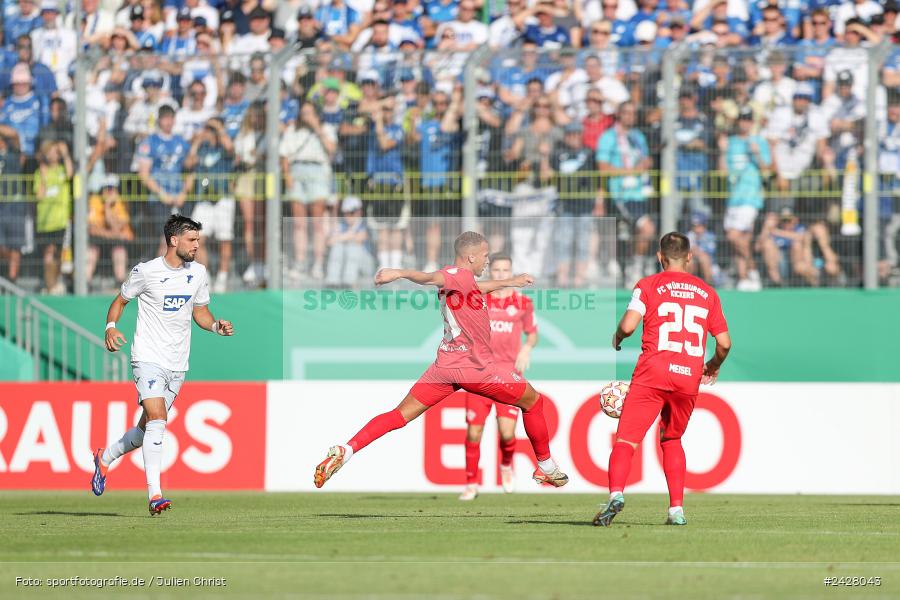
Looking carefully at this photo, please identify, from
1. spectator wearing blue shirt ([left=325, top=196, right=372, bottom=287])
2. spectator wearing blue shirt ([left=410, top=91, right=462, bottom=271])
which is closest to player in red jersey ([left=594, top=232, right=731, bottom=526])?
spectator wearing blue shirt ([left=410, top=91, right=462, bottom=271])

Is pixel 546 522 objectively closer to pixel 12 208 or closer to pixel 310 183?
pixel 310 183

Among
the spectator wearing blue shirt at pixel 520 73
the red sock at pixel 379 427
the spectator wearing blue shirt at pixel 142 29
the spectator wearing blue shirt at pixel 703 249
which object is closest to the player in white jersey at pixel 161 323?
the red sock at pixel 379 427

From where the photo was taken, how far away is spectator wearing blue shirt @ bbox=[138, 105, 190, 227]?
19047 mm

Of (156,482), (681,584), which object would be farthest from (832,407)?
(681,584)

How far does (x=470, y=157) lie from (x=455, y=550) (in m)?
10.1

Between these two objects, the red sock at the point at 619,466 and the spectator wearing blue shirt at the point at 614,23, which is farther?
the spectator wearing blue shirt at the point at 614,23

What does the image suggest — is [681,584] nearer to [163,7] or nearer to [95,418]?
[95,418]

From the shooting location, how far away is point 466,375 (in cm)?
1148

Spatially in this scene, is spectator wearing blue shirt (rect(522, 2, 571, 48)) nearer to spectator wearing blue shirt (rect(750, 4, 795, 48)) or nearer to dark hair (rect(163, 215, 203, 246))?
spectator wearing blue shirt (rect(750, 4, 795, 48))

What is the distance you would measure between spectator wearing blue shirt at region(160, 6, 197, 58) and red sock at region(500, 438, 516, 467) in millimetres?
8684

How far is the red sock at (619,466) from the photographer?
10242 mm

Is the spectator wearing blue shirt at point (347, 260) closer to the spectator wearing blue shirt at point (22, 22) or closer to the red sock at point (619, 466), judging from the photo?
the spectator wearing blue shirt at point (22, 22)

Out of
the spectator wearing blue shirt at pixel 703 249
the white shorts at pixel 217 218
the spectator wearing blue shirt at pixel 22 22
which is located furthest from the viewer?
the spectator wearing blue shirt at pixel 22 22

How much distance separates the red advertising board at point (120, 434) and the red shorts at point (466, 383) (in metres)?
6.22
